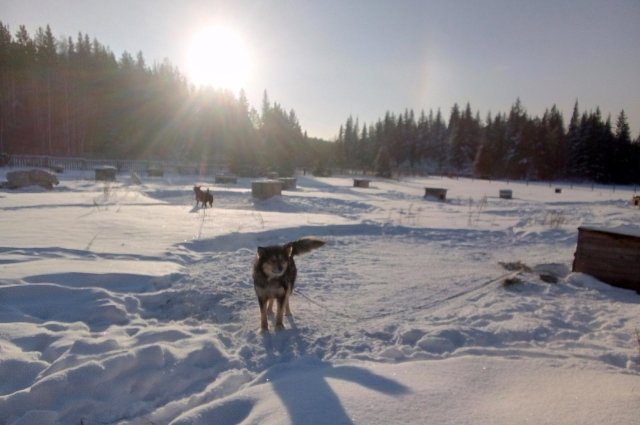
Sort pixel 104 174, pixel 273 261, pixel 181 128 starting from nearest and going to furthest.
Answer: pixel 273 261 < pixel 104 174 < pixel 181 128

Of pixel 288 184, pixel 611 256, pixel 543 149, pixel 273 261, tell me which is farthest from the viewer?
pixel 543 149

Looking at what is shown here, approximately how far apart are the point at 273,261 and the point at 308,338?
0.95m

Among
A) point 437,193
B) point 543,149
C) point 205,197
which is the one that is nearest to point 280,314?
point 205,197

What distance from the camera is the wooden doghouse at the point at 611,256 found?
5.61 metres

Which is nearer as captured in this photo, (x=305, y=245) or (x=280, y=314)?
(x=280, y=314)

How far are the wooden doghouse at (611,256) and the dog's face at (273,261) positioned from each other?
17.4ft

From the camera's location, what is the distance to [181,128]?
2306 inches

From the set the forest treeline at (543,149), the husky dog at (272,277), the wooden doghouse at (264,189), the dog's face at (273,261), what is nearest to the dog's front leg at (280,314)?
the husky dog at (272,277)

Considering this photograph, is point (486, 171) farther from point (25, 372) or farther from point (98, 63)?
point (25, 372)

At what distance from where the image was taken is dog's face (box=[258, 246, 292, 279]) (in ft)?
13.6

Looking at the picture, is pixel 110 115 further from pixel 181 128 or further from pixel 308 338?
pixel 308 338

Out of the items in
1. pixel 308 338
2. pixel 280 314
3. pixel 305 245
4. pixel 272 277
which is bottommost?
pixel 308 338

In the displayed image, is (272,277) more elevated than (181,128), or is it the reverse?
(181,128)

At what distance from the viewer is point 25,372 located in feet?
9.87
